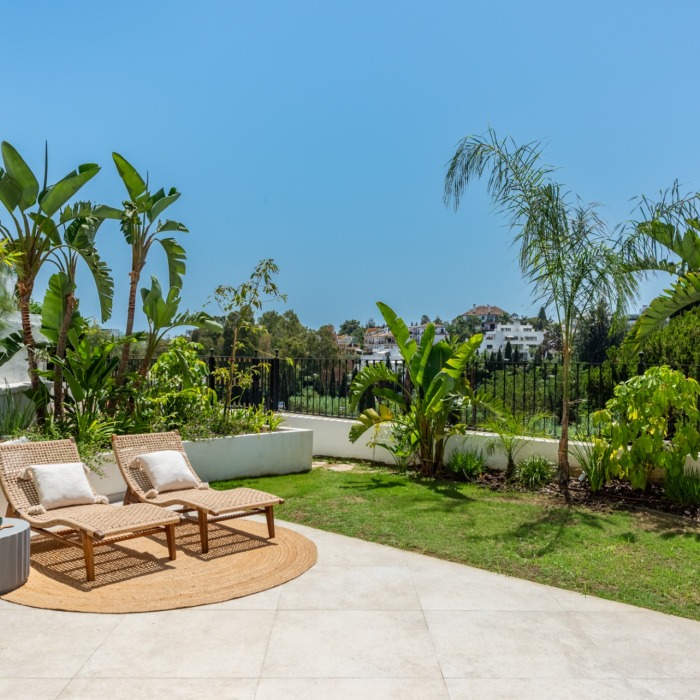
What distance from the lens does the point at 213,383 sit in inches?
492

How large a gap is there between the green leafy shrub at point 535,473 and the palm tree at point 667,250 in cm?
201

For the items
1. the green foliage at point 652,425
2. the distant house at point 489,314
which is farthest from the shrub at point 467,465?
the distant house at point 489,314

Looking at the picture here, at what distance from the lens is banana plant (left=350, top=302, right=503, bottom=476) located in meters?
9.69

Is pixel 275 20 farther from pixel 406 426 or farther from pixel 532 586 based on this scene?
pixel 532 586

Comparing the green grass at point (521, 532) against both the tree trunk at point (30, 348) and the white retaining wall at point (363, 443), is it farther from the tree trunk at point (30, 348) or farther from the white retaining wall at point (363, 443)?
the tree trunk at point (30, 348)

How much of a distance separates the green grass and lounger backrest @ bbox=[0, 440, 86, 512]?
8.22ft

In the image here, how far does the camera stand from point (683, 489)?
7793 millimetres

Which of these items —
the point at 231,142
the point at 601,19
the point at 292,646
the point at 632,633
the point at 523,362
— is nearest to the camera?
the point at 292,646

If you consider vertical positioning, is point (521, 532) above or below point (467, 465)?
below

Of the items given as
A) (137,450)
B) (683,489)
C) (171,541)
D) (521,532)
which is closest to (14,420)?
(137,450)

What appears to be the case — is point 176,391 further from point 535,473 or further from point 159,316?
point 535,473

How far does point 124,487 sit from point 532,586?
17.6ft

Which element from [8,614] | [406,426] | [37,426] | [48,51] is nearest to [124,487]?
[37,426]

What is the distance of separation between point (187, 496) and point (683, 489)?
19.1 feet
